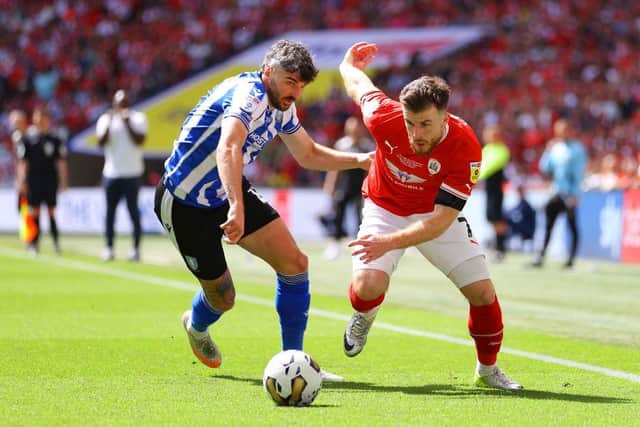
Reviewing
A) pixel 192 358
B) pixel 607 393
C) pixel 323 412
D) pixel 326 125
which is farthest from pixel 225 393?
pixel 326 125

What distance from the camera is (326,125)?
109ft

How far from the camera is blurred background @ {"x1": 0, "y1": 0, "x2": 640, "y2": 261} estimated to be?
101 feet

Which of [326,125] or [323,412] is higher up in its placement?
[323,412]

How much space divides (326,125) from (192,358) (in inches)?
985

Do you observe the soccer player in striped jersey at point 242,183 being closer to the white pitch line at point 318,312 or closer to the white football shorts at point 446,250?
the white football shorts at point 446,250

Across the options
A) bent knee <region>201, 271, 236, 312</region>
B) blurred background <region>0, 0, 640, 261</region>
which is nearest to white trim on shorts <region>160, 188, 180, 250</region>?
bent knee <region>201, 271, 236, 312</region>

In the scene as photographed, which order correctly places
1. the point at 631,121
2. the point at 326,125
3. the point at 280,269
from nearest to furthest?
the point at 280,269, the point at 631,121, the point at 326,125

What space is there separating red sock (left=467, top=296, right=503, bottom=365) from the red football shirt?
0.69 metres

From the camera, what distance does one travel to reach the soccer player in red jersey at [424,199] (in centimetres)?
673

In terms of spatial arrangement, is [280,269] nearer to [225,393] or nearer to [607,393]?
[225,393]

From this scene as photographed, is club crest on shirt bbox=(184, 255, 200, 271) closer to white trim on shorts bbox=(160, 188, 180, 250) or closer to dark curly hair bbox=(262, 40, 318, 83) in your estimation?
white trim on shorts bbox=(160, 188, 180, 250)

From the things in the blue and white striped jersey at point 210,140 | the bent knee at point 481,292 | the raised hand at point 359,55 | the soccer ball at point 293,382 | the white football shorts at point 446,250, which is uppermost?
the raised hand at point 359,55

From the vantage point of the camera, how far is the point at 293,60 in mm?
6879

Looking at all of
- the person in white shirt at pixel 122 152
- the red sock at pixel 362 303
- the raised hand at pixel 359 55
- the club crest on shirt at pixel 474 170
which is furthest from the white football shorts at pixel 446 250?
the person in white shirt at pixel 122 152
